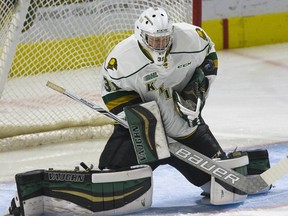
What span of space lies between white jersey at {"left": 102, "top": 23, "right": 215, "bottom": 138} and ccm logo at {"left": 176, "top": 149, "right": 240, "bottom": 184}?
0.40 ft

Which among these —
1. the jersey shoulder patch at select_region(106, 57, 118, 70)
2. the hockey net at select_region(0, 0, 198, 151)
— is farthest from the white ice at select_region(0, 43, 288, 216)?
the jersey shoulder patch at select_region(106, 57, 118, 70)

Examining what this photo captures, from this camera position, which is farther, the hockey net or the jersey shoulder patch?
the hockey net

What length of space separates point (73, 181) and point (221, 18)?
3.90 meters

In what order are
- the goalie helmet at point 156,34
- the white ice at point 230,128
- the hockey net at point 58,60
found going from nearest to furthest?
the goalie helmet at point 156,34 → the white ice at point 230,128 → the hockey net at point 58,60

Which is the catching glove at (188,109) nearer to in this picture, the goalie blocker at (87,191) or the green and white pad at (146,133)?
the green and white pad at (146,133)

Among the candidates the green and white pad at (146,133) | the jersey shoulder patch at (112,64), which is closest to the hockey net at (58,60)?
the jersey shoulder patch at (112,64)

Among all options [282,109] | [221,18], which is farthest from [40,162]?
[221,18]

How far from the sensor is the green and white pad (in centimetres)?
360

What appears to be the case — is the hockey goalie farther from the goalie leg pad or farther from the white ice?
the white ice

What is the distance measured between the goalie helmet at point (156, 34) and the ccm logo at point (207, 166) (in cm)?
35

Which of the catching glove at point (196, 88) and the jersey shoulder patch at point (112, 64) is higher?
the jersey shoulder patch at point (112, 64)

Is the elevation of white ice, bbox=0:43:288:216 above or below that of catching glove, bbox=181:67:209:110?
below

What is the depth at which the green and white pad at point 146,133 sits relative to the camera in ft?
11.8

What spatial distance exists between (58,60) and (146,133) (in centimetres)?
210
